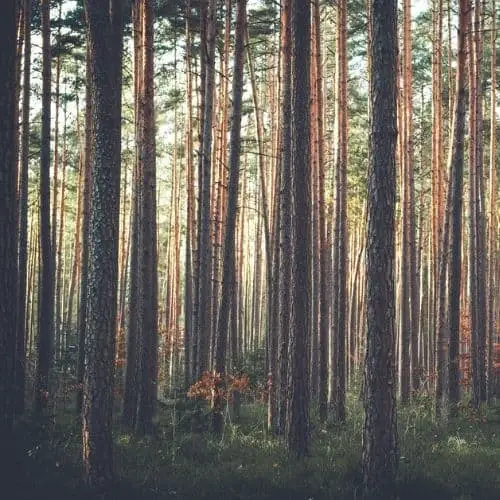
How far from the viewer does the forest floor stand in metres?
6.28

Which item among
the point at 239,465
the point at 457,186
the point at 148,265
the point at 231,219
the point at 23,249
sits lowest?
the point at 239,465

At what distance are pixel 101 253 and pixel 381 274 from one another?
10.1 feet

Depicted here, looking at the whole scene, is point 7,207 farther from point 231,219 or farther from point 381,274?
point 231,219

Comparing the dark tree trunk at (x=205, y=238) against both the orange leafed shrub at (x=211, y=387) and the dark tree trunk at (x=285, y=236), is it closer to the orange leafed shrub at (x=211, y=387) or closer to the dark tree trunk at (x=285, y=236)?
the orange leafed shrub at (x=211, y=387)

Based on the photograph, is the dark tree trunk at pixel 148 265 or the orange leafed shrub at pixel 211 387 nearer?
the orange leafed shrub at pixel 211 387

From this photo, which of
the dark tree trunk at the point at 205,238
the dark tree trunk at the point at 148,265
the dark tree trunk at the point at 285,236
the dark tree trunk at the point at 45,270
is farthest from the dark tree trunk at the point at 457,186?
the dark tree trunk at the point at 45,270

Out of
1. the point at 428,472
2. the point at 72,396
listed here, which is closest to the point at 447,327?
the point at 428,472

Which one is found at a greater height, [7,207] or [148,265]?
[7,207]

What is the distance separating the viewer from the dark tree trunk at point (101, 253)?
6070 mm

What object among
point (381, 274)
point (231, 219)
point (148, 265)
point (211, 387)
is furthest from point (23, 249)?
point (381, 274)

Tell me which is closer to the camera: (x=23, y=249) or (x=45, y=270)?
(x=45, y=270)

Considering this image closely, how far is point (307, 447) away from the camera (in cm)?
771

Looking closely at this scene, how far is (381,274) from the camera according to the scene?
598 centimetres

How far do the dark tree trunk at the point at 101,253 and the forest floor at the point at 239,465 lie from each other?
0.57 metres
